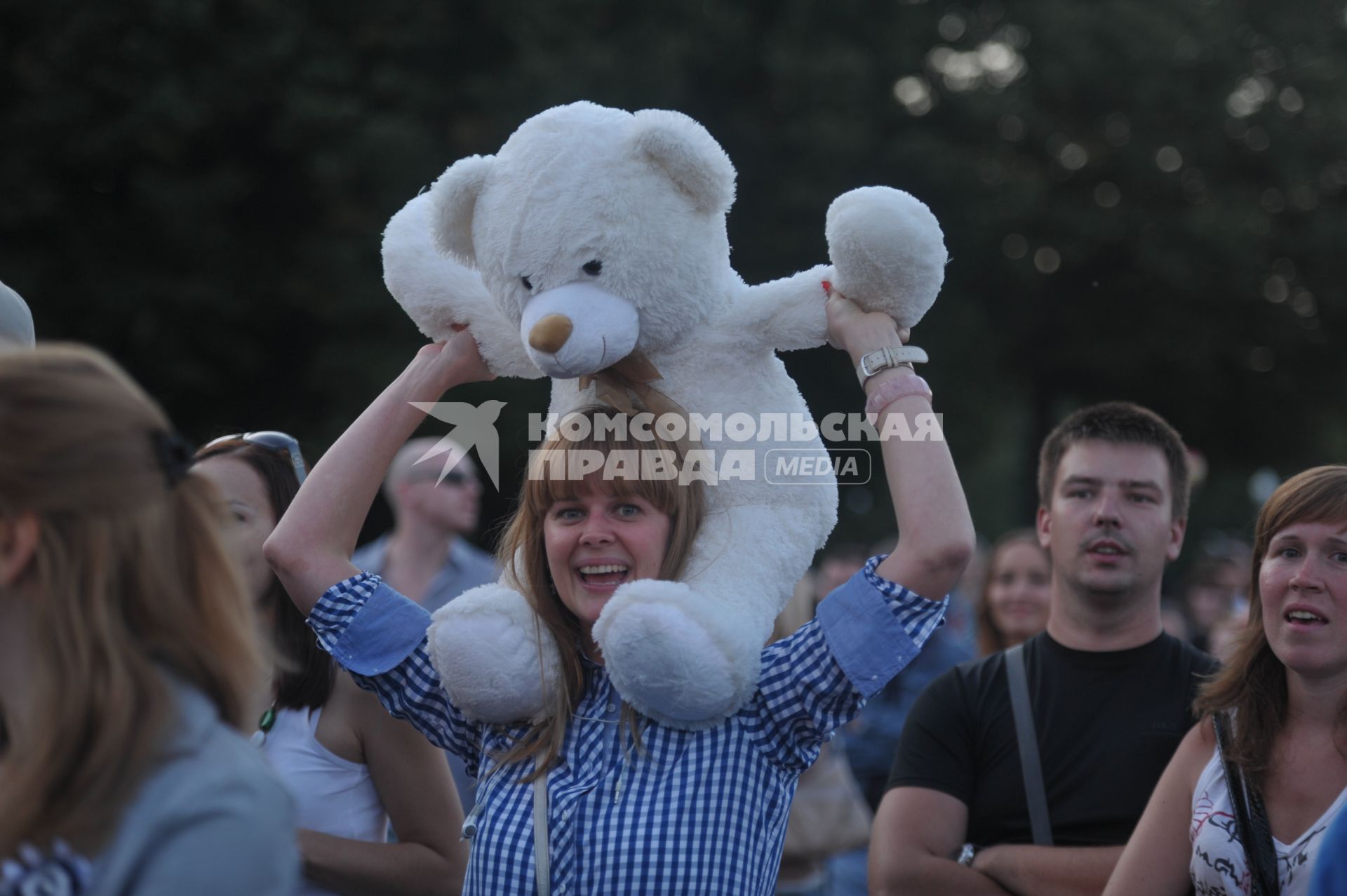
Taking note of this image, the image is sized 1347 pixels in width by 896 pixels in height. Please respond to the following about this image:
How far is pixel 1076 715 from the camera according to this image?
350cm

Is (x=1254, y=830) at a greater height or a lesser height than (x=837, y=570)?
lesser

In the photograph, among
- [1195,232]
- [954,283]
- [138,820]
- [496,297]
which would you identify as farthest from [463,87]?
[138,820]

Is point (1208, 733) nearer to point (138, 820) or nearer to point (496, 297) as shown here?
point (496, 297)

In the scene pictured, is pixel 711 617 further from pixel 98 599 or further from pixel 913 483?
pixel 98 599

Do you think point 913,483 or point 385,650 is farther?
point 385,650

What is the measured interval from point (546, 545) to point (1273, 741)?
168cm

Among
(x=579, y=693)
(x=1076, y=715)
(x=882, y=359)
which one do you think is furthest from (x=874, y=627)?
(x=1076, y=715)

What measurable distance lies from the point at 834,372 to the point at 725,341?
1137 cm

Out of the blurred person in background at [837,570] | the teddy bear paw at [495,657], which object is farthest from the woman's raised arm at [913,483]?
the blurred person in background at [837,570]

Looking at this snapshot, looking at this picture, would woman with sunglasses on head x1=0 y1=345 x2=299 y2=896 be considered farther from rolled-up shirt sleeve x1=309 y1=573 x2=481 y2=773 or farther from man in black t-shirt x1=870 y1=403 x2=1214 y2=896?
man in black t-shirt x1=870 y1=403 x2=1214 y2=896

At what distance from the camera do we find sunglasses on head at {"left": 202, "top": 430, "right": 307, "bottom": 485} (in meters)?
3.25

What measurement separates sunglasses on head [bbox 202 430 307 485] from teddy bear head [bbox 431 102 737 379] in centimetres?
93

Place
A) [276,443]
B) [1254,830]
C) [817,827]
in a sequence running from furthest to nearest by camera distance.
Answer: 1. [817,827]
2. [276,443]
3. [1254,830]

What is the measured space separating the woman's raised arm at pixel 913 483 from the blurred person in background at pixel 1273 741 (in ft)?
3.02
